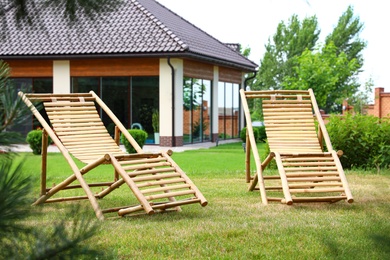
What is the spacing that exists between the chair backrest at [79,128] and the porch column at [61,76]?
37.8 feet

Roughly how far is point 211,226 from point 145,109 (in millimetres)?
12994

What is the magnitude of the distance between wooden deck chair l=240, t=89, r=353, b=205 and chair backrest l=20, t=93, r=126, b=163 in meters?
1.58

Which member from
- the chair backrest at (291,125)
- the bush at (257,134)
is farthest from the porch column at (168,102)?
the chair backrest at (291,125)

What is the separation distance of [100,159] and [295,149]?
7.87 ft

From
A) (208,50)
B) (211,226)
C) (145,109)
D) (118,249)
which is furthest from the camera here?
(208,50)

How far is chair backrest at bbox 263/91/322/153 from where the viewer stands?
756 centimetres

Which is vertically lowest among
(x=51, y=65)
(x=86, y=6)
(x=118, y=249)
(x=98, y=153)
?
(x=118, y=249)

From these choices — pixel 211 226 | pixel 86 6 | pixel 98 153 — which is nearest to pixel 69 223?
pixel 86 6

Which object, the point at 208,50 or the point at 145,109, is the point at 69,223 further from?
the point at 208,50

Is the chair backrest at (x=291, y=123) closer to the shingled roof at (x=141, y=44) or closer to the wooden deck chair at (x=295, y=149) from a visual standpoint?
the wooden deck chair at (x=295, y=149)

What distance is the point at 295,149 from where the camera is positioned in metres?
7.35

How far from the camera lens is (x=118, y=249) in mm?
4523

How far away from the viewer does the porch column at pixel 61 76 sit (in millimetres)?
18844

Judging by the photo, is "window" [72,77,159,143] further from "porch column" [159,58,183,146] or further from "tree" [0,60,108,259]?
"tree" [0,60,108,259]
